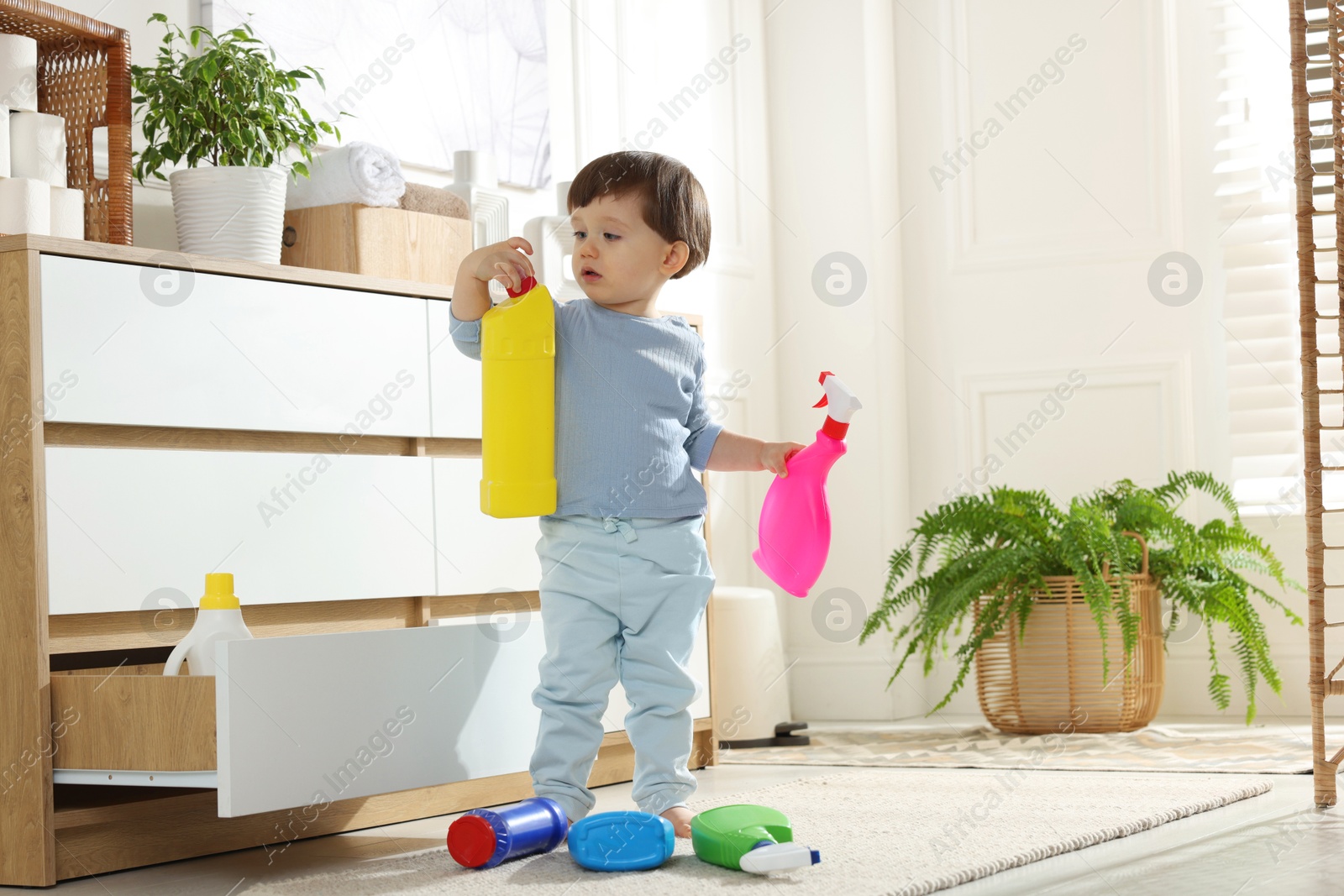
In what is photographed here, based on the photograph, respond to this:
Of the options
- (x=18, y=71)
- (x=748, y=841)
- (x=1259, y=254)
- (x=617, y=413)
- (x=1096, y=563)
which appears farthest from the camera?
(x=1259, y=254)

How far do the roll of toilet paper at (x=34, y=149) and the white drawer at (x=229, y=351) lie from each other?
0.92ft

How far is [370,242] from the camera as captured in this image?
2135 mm

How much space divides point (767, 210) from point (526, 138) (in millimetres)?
890

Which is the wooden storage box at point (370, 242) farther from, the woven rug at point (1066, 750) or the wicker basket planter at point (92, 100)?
the woven rug at point (1066, 750)

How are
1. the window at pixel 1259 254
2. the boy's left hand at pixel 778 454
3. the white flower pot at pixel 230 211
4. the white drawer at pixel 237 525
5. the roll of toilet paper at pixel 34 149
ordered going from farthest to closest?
the window at pixel 1259 254 < the white flower pot at pixel 230 211 < the roll of toilet paper at pixel 34 149 < the boy's left hand at pixel 778 454 < the white drawer at pixel 237 525

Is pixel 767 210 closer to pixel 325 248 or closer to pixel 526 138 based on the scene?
pixel 526 138

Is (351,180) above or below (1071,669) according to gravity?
above

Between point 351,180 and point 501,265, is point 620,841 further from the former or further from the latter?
point 351,180

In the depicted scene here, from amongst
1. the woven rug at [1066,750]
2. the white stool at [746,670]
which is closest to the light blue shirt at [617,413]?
the woven rug at [1066,750]

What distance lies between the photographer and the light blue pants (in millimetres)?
1662

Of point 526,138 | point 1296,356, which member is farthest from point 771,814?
point 1296,356

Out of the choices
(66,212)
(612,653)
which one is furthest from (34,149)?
(612,653)

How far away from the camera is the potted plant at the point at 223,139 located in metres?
1.99

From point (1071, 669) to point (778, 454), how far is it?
4.25ft
